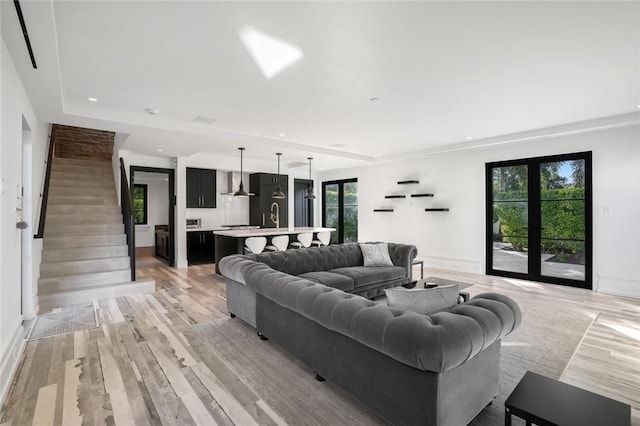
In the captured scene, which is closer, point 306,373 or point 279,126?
point 306,373

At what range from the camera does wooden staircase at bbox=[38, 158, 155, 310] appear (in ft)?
15.7

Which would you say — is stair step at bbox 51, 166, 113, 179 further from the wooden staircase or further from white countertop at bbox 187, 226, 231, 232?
white countertop at bbox 187, 226, 231, 232

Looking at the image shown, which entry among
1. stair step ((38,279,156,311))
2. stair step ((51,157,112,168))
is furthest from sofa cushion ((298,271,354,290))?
stair step ((51,157,112,168))

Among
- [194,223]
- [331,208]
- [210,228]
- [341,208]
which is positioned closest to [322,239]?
[341,208]

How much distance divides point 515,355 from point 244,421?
252 centimetres

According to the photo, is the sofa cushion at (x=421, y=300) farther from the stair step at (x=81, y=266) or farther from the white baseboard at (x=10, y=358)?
the stair step at (x=81, y=266)

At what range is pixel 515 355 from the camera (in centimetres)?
304

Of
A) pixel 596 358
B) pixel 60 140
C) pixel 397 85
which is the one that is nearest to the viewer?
pixel 596 358

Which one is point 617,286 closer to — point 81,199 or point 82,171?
point 81,199

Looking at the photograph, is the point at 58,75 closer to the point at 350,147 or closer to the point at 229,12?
the point at 229,12

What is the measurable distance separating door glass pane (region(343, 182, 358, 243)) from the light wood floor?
5993 mm

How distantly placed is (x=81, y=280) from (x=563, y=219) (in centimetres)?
809

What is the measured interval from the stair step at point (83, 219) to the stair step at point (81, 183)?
117 cm

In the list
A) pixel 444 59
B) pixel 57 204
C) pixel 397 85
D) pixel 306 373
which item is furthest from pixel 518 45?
pixel 57 204
